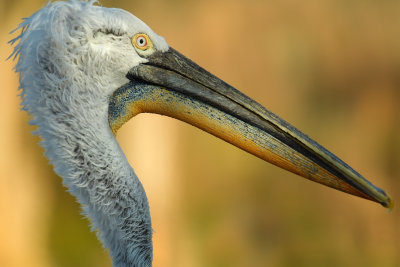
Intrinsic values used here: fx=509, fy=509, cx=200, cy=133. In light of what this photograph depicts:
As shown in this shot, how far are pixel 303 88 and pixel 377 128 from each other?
89 centimetres

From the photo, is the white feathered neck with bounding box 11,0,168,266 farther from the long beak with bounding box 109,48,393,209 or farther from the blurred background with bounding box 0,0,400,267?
the blurred background with bounding box 0,0,400,267

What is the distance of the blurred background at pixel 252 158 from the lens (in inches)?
203

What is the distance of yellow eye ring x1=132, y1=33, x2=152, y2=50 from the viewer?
172 centimetres

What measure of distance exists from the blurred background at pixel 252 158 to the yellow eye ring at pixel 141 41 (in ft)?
10.9

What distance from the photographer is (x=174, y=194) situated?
207 inches

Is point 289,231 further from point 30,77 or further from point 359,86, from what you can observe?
point 30,77

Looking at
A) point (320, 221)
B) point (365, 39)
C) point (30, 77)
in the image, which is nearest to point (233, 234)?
point (320, 221)

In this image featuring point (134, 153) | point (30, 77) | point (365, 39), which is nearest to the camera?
point (30, 77)

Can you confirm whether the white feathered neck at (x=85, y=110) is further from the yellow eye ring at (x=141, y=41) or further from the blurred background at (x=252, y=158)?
the blurred background at (x=252, y=158)

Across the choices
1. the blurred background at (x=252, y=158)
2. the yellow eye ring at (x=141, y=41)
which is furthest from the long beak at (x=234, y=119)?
the blurred background at (x=252, y=158)

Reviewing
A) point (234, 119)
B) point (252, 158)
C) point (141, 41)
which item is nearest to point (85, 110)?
point (141, 41)

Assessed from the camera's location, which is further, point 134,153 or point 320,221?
point 320,221

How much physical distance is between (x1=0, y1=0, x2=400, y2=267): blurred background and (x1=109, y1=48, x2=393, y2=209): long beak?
10.8ft

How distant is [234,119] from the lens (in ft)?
5.80
